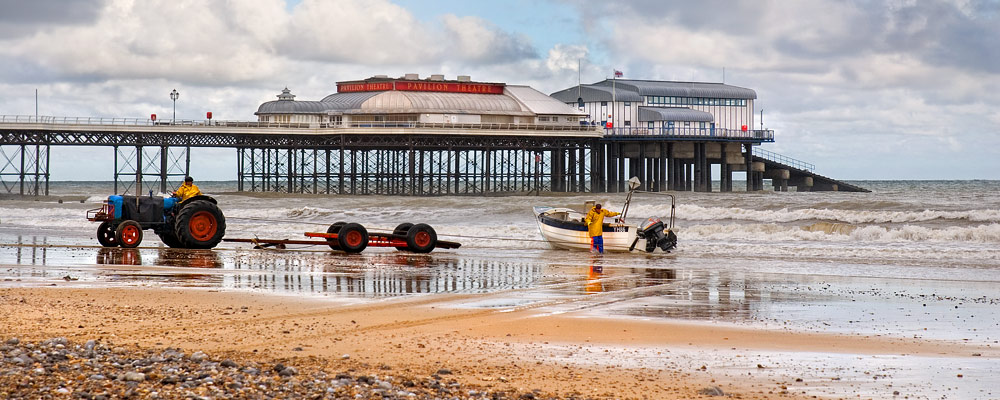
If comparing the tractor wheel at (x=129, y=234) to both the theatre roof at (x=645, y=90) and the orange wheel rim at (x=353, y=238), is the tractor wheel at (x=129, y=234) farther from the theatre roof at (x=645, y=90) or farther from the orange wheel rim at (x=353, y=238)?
the theatre roof at (x=645, y=90)

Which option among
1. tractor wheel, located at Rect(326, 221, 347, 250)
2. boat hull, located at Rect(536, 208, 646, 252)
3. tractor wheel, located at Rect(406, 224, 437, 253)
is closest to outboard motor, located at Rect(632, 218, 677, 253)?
boat hull, located at Rect(536, 208, 646, 252)

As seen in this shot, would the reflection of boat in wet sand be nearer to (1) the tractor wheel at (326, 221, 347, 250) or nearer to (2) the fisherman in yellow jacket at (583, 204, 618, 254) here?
(2) the fisherman in yellow jacket at (583, 204, 618, 254)

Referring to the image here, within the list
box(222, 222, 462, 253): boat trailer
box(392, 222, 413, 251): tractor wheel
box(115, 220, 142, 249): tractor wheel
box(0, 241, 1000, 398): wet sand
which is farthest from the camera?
box(392, 222, 413, 251): tractor wheel

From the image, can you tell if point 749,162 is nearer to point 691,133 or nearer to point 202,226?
point 691,133

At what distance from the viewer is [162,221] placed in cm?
2478

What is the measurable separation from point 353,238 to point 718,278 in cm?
849

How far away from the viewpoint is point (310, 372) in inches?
373

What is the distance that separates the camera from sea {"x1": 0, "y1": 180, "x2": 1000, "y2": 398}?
1091 cm

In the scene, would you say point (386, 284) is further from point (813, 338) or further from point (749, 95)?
point (749, 95)

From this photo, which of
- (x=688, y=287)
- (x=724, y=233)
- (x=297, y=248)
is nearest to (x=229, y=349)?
(x=688, y=287)

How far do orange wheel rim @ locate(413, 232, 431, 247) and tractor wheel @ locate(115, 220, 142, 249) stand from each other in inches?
236

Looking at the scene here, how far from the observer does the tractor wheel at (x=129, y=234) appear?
24.1 m

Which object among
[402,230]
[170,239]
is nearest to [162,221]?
[170,239]

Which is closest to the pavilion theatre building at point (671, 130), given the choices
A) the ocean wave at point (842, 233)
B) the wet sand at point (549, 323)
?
the ocean wave at point (842, 233)
